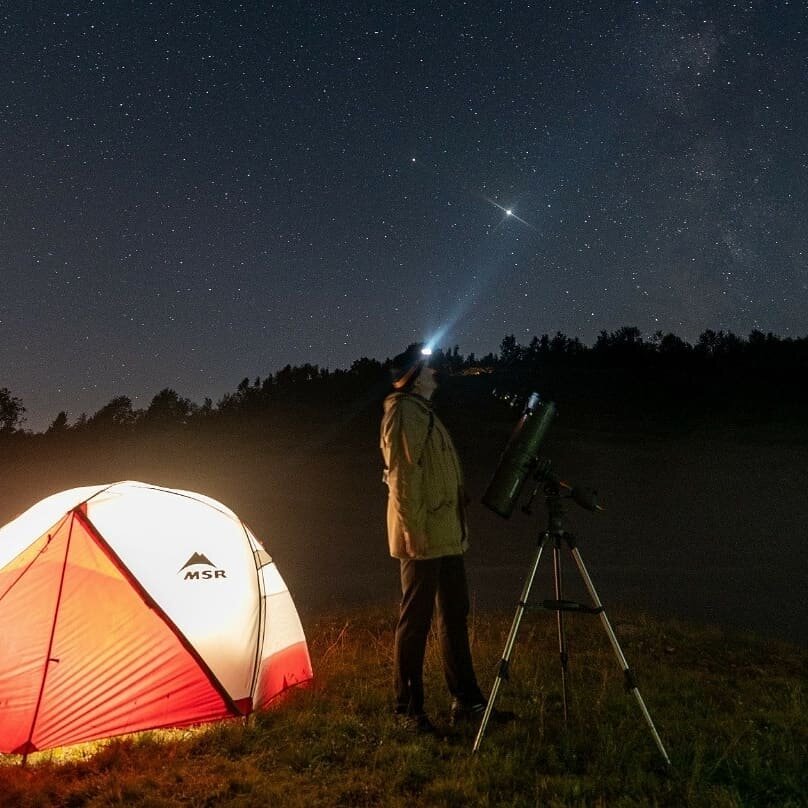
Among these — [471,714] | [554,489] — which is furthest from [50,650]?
[554,489]

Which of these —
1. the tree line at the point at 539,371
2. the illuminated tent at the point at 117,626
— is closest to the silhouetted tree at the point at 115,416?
the tree line at the point at 539,371

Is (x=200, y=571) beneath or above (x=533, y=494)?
beneath

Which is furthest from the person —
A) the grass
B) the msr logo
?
the msr logo

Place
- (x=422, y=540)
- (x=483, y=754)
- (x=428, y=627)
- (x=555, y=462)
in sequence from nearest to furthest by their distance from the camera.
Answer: (x=483, y=754) → (x=422, y=540) → (x=428, y=627) → (x=555, y=462)

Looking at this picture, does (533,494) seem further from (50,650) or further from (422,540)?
(50,650)

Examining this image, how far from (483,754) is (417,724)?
1.68 feet

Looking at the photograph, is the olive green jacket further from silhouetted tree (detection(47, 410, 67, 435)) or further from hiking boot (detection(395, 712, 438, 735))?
silhouetted tree (detection(47, 410, 67, 435))

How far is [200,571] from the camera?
428 centimetres

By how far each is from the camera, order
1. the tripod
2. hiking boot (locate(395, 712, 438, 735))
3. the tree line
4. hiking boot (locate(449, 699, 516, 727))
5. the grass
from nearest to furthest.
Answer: the grass < the tripod < hiking boot (locate(395, 712, 438, 735)) < hiking boot (locate(449, 699, 516, 727)) < the tree line

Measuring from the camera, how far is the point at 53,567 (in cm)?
404

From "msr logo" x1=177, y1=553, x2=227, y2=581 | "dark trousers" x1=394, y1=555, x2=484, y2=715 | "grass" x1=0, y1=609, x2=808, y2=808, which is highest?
"msr logo" x1=177, y1=553, x2=227, y2=581

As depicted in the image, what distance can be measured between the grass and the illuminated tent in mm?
152

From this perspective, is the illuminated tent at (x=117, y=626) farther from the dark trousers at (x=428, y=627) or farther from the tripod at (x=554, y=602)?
the tripod at (x=554, y=602)

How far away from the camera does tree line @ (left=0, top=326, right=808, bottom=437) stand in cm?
5522
